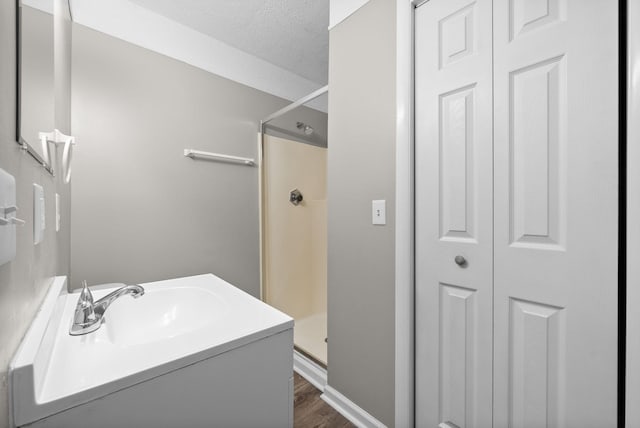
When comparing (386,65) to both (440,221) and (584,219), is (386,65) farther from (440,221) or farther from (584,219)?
(584,219)

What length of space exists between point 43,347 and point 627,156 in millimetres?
1324

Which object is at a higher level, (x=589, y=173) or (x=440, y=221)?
(x=589, y=173)

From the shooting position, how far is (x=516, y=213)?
33.4 inches

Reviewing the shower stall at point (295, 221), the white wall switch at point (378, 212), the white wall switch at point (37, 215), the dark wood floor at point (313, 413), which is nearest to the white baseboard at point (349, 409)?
the dark wood floor at point (313, 413)

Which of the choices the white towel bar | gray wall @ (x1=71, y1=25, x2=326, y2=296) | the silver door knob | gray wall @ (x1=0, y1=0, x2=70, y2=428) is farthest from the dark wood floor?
the white towel bar

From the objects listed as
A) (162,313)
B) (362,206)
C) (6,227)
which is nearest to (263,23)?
(362,206)

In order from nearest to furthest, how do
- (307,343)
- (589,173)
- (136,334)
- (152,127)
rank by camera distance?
(589,173) → (136,334) → (152,127) → (307,343)

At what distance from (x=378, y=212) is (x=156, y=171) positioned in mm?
1300

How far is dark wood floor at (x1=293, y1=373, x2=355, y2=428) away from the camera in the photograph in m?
1.27

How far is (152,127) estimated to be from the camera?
1575 millimetres

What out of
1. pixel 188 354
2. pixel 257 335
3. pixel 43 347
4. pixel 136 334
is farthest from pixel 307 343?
pixel 43 347

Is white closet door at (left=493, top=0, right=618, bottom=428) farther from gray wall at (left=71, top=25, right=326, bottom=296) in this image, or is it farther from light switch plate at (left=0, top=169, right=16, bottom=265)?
gray wall at (left=71, top=25, right=326, bottom=296)

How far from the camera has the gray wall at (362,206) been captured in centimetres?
115

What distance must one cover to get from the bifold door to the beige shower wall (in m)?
1.29
